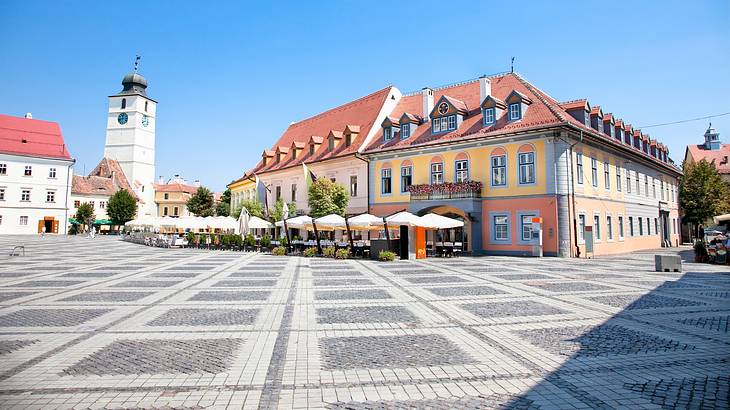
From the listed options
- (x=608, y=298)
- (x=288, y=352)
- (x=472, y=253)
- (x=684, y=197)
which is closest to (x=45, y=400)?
(x=288, y=352)

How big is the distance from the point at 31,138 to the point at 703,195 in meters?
86.8

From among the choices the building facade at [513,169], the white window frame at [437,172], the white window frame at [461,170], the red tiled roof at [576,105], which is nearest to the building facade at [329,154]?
the building facade at [513,169]

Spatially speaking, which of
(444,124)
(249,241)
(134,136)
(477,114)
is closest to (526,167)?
(477,114)

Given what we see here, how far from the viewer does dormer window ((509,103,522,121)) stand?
26.8 m

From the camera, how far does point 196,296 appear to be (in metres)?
11.2

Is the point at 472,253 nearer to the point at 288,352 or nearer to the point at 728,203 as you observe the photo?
the point at 288,352

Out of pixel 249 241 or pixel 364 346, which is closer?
pixel 364 346

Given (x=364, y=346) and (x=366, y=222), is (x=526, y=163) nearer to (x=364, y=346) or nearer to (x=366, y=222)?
(x=366, y=222)

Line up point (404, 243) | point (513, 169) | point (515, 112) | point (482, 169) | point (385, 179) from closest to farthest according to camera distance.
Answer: point (404, 243)
point (513, 169)
point (515, 112)
point (482, 169)
point (385, 179)

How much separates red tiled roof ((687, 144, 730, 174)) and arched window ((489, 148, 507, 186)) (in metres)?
52.6

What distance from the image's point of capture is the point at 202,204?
83375mm

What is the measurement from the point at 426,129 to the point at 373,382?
28.2 m

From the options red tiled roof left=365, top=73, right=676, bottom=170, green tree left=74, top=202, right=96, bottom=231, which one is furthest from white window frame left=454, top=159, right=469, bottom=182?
green tree left=74, top=202, right=96, bottom=231

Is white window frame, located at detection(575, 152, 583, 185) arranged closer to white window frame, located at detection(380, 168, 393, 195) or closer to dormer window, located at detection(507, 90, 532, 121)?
dormer window, located at detection(507, 90, 532, 121)
